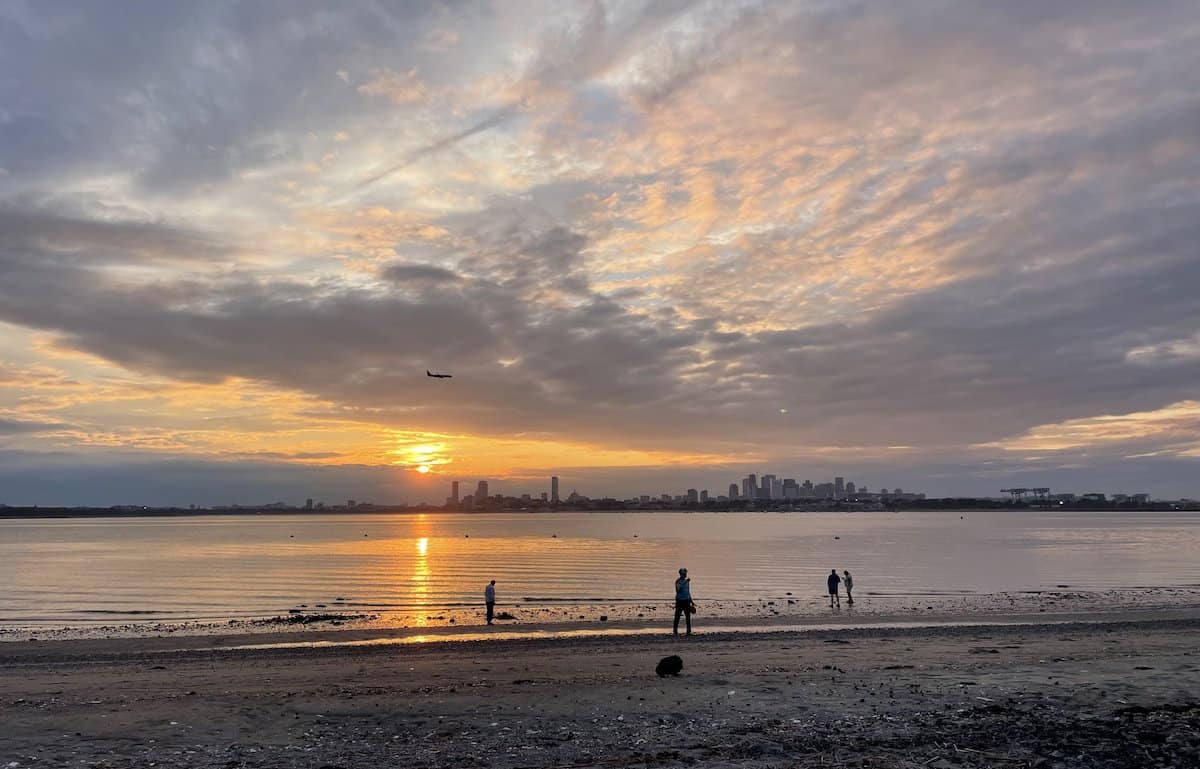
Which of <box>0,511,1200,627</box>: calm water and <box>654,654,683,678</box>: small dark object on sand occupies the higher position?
<box>654,654,683,678</box>: small dark object on sand

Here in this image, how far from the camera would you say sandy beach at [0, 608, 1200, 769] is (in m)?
13.0

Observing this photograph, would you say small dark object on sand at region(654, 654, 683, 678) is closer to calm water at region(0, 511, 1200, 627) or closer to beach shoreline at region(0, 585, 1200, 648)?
beach shoreline at region(0, 585, 1200, 648)

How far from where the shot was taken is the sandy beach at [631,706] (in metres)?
13.0

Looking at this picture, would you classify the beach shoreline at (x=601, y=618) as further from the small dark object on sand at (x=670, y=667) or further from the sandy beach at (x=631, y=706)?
the small dark object on sand at (x=670, y=667)

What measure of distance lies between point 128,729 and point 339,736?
418cm

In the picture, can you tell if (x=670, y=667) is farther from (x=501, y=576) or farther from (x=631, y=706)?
(x=501, y=576)

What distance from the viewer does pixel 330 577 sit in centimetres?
7494

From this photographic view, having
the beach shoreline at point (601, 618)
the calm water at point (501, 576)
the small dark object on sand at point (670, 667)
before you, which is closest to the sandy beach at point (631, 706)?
the small dark object on sand at point (670, 667)

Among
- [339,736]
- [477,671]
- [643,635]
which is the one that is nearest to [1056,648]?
[643,635]

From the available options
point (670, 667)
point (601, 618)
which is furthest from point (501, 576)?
point (670, 667)

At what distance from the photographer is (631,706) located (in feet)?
54.4

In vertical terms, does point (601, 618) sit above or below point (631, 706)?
below

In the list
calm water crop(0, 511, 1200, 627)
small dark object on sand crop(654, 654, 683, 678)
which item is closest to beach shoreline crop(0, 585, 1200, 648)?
calm water crop(0, 511, 1200, 627)

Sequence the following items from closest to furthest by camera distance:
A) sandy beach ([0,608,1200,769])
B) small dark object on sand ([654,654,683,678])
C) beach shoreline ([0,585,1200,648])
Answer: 1. sandy beach ([0,608,1200,769])
2. small dark object on sand ([654,654,683,678])
3. beach shoreline ([0,585,1200,648])
